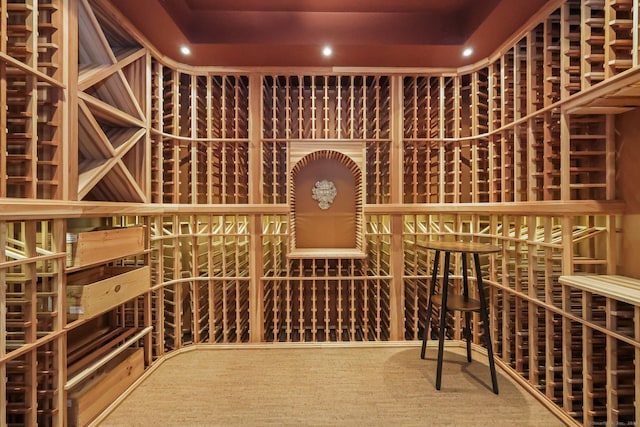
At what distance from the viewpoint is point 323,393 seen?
205 centimetres

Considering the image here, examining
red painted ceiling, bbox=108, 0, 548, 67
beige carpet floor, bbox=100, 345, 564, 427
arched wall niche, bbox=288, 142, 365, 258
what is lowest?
beige carpet floor, bbox=100, 345, 564, 427

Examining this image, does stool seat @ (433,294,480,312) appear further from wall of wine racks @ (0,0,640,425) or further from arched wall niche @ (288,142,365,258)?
arched wall niche @ (288,142,365,258)

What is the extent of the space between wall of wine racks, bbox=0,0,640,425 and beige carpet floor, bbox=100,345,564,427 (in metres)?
0.23

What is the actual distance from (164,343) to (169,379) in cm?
46

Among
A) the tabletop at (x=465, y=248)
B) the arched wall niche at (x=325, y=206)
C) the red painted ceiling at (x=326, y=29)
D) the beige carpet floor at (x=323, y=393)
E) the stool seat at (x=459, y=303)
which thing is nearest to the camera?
the beige carpet floor at (x=323, y=393)

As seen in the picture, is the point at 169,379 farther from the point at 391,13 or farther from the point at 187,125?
the point at 391,13

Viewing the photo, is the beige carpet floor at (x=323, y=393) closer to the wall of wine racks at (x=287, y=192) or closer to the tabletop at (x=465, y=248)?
the wall of wine racks at (x=287, y=192)

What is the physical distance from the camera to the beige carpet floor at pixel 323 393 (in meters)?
1.81

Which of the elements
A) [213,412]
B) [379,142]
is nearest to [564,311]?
[379,142]

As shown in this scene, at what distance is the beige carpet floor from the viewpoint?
1812 mm

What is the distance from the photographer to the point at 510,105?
2400 mm

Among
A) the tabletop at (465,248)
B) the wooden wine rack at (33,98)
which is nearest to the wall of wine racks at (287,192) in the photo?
the wooden wine rack at (33,98)

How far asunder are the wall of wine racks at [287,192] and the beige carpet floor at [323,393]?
0.75 feet

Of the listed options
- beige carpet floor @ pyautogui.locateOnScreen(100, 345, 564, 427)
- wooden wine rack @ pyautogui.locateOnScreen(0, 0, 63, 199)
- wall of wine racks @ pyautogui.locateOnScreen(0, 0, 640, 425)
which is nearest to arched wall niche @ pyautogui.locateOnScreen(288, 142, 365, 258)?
wall of wine racks @ pyautogui.locateOnScreen(0, 0, 640, 425)
